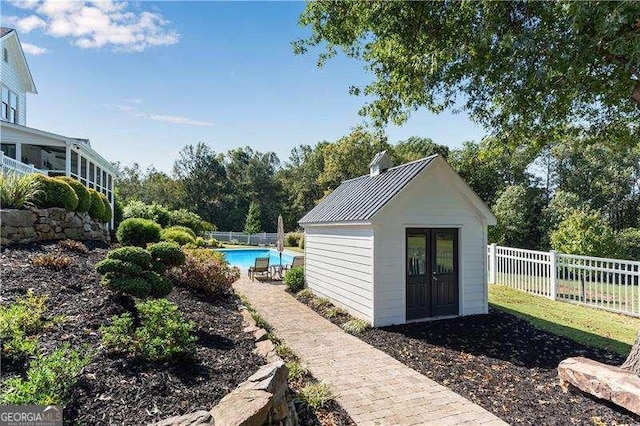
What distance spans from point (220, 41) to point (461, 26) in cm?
554

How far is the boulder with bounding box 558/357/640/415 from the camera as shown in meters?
4.11

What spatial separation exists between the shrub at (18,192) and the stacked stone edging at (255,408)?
26.6ft

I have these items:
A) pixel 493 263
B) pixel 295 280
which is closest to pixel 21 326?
pixel 295 280

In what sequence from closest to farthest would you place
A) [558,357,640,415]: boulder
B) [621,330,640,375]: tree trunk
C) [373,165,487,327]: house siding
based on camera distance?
[558,357,640,415]: boulder < [621,330,640,375]: tree trunk < [373,165,487,327]: house siding

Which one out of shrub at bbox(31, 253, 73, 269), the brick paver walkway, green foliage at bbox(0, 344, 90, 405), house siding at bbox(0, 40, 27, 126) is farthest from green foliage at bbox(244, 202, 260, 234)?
green foliage at bbox(0, 344, 90, 405)

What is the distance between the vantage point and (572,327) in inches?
316

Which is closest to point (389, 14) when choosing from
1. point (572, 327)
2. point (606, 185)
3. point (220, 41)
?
point (220, 41)

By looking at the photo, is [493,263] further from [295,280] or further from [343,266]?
[295,280]

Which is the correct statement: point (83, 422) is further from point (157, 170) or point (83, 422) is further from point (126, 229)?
point (157, 170)

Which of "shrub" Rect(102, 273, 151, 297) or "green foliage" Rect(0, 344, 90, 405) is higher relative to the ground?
"shrub" Rect(102, 273, 151, 297)

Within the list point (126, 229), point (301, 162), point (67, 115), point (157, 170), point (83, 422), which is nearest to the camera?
point (83, 422)

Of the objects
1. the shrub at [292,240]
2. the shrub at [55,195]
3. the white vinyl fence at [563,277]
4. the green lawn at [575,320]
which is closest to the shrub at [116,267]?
the shrub at [55,195]

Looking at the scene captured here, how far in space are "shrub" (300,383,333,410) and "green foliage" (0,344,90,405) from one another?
2.49 m

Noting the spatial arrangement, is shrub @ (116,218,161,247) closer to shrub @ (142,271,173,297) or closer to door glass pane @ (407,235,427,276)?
shrub @ (142,271,173,297)
